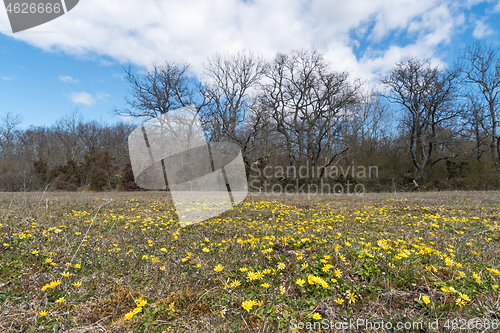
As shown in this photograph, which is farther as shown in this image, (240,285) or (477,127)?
(477,127)

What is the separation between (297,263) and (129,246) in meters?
2.51

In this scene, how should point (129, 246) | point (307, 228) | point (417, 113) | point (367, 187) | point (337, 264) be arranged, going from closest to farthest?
point (337, 264) < point (129, 246) < point (307, 228) < point (367, 187) < point (417, 113)

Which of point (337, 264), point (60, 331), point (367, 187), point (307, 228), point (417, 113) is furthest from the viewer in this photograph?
point (417, 113)

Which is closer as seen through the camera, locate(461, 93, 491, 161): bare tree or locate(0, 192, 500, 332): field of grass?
locate(0, 192, 500, 332): field of grass

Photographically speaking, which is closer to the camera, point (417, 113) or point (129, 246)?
point (129, 246)

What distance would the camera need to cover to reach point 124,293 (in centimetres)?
237

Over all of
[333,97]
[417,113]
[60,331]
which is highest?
[333,97]

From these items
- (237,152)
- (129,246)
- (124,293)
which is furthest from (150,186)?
(124,293)

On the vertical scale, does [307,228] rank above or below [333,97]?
below

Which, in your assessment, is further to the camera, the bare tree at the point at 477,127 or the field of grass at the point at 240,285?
the bare tree at the point at 477,127

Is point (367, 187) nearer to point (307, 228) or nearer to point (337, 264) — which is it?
point (307, 228)

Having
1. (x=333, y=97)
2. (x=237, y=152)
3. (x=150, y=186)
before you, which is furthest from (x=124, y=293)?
(x=333, y=97)

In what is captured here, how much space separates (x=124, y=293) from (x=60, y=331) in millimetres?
565

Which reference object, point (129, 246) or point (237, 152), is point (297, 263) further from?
point (237, 152)
